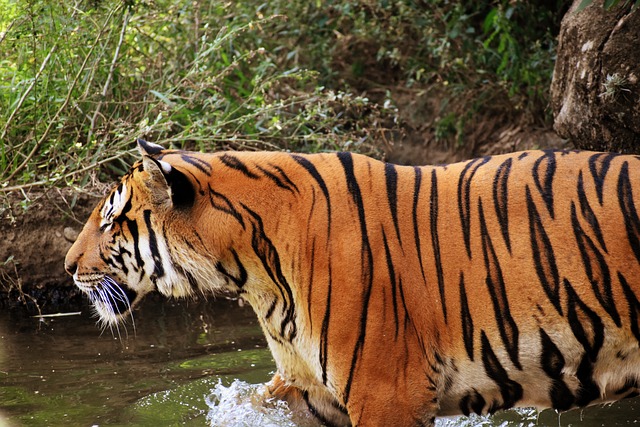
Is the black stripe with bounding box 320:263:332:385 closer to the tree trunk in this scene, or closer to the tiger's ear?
the tiger's ear

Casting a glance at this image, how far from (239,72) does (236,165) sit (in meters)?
4.37

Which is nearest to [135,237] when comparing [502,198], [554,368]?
[502,198]

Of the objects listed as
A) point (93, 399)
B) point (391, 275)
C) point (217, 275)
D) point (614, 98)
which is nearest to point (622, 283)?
point (391, 275)

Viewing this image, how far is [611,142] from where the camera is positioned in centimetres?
538

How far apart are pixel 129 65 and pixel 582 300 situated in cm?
488

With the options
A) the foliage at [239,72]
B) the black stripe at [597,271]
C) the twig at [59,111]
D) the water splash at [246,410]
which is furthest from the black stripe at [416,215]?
the twig at [59,111]

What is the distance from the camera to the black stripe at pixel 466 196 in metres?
3.43

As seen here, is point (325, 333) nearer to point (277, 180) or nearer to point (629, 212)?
point (277, 180)

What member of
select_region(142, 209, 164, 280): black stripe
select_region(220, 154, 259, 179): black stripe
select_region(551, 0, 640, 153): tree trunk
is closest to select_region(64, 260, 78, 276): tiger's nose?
select_region(142, 209, 164, 280): black stripe

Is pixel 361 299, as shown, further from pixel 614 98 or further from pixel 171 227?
pixel 614 98

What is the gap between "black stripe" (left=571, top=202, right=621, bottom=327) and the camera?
10.7 feet

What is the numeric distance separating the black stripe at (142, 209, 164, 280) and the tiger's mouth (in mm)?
196

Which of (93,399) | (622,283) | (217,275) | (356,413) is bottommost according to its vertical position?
(93,399)

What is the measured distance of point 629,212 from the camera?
327 centimetres
